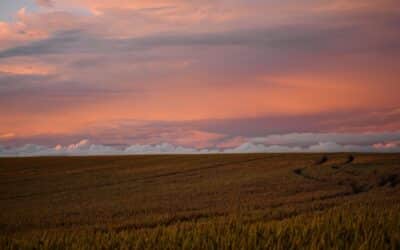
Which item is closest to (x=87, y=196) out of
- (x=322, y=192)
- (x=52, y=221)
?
(x=52, y=221)

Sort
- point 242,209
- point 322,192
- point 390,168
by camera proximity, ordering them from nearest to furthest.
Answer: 1. point 242,209
2. point 322,192
3. point 390,168

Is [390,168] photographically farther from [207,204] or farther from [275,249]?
[275,249]

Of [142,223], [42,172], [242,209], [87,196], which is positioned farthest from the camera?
[42,172]

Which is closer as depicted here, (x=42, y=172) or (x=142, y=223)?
(x=142, y=223)

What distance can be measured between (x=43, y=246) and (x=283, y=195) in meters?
20.7

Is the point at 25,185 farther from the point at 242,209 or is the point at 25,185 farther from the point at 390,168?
the point at 390,168

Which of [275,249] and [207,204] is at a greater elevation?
[275,249]

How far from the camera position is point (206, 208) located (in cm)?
2166

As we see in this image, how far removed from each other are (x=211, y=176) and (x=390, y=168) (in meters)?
15.0

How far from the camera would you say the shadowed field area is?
20.2ft

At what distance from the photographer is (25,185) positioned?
37812mm

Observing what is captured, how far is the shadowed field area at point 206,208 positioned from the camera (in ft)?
20.2

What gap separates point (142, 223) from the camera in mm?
17672

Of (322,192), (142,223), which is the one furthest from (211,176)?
(142,223)
